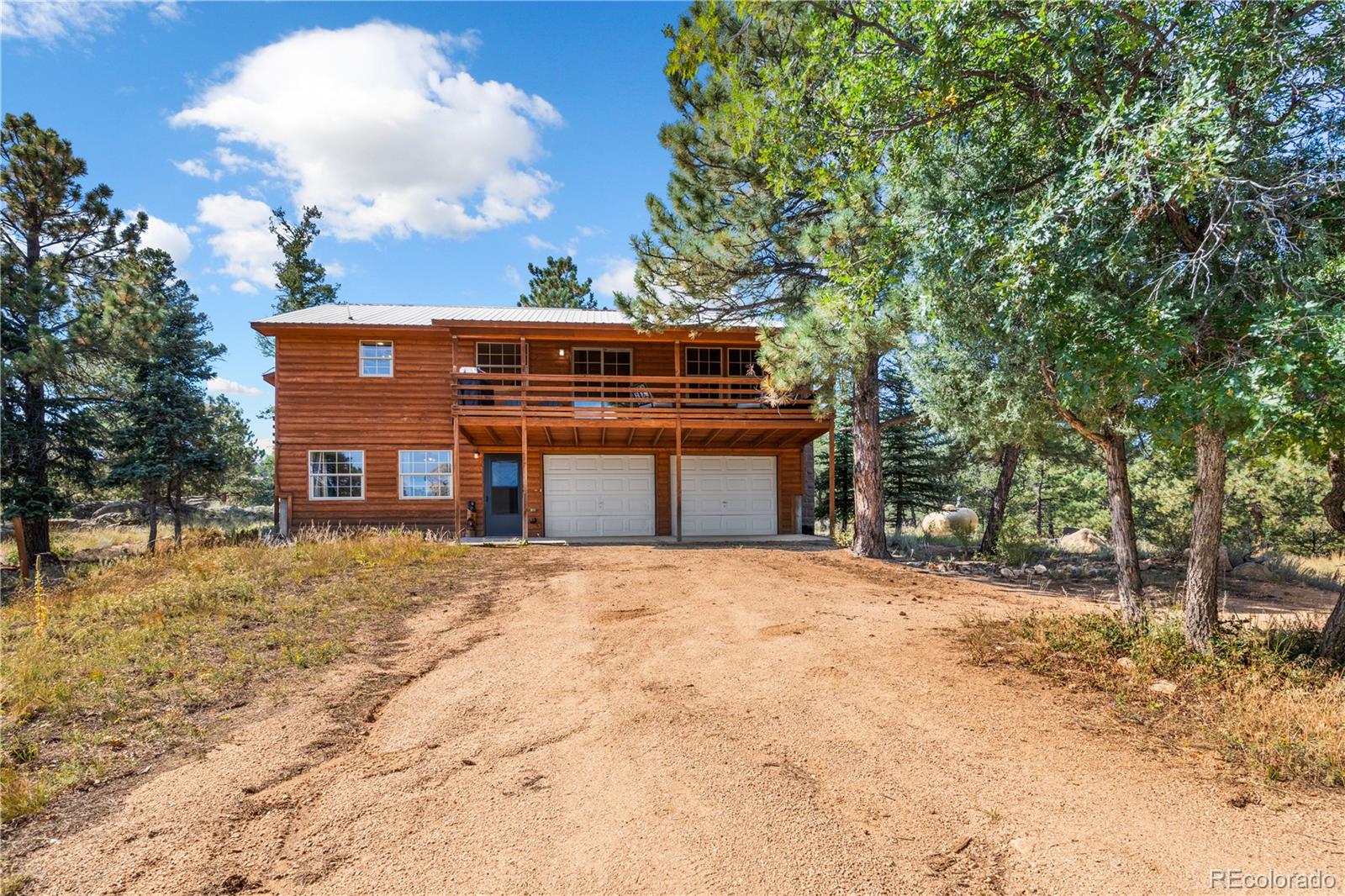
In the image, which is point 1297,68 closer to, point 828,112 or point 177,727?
point 828,112

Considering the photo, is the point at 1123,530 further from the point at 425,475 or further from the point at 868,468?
the point at 425,475

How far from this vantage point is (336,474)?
15281mm

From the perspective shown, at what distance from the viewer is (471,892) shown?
233cm

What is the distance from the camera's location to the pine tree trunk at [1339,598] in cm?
499

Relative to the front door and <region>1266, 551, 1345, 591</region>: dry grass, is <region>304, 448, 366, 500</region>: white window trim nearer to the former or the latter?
the front door

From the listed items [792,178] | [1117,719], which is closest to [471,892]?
[1117,719]

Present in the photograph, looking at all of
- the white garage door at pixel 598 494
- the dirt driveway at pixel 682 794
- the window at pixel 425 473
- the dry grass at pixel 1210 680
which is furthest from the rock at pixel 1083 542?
the window at pixel 425 473

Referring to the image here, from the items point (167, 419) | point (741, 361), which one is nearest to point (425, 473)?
point (167, 419)

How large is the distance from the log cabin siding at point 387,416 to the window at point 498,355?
197mm

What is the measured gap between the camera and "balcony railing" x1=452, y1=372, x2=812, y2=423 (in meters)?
13.6

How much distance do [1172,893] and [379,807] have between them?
3493 millimetres

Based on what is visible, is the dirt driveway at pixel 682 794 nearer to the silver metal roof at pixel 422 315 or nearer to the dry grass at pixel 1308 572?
the dry grass at pixel 1308 572

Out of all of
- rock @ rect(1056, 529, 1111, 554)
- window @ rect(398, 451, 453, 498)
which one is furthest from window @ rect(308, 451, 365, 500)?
rock @ rect(1056, 529, 1111, 554)
